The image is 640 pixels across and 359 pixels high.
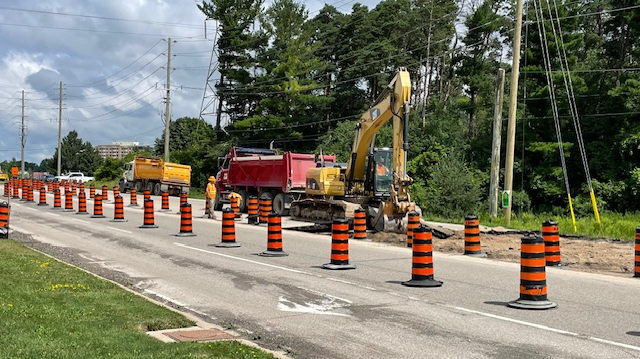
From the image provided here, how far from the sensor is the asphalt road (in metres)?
7.87

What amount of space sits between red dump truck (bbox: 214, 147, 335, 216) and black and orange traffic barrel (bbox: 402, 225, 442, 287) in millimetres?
16831

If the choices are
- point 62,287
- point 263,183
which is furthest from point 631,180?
point 62,287

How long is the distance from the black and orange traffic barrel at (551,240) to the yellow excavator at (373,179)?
21.9 feet

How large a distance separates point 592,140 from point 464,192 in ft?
51.2

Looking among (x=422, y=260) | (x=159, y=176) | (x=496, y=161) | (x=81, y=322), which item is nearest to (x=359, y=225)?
(x=422, y=260)

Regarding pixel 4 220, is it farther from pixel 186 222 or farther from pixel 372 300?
pixel 372 300

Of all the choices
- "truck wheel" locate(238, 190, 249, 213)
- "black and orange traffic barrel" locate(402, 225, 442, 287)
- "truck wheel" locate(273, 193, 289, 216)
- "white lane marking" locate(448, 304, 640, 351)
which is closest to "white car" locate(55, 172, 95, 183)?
"truck wheel" locate(238, 190, 249, 213)

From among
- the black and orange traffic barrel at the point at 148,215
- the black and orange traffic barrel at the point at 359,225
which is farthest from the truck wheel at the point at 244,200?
the black and orange traffic barrel at the point at 359,225

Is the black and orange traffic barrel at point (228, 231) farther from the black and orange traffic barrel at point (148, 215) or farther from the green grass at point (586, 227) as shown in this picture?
the green grass at point (586, 227)

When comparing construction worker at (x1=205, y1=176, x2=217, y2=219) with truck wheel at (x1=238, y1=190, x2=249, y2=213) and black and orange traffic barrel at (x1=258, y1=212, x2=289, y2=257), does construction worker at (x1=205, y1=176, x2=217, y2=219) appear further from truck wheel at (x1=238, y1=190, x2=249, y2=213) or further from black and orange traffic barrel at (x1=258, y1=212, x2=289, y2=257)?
black and orange traffic barrel at (x1=258, y1=212, x2=289, y2=257)

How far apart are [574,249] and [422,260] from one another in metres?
8.54

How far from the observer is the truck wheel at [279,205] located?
3234cm

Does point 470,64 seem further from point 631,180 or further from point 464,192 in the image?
point 464,192

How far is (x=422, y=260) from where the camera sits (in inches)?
479
